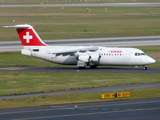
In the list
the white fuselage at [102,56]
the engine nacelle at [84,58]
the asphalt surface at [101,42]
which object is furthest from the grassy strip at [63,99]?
the asphalt surface at [101,42]

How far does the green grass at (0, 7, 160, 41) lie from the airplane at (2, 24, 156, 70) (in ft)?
108

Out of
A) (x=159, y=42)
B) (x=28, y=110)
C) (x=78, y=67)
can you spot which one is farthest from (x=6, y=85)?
(x=159, y=42)

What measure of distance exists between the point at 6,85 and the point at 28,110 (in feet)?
41.8

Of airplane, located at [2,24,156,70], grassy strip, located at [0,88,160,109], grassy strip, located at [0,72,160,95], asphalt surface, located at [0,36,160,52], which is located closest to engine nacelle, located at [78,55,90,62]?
airplane, located at [2,24,156,70]

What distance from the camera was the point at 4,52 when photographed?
70.8 m

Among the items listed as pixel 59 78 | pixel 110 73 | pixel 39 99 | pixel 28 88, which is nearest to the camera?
pixel 39 99

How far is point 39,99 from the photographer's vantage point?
3428cm

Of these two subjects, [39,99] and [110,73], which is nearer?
[39,99]

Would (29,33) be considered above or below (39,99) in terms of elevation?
above

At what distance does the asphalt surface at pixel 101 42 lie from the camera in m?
77.5

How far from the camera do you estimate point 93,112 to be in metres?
28.8

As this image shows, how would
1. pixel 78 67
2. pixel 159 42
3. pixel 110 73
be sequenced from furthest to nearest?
pixel 159 42 → pixel 78 67 → pixel 110 73

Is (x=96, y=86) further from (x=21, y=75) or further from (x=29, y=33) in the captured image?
(x=29, y=33)

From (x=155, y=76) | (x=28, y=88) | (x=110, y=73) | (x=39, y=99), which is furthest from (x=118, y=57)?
(x=39, y=99)
